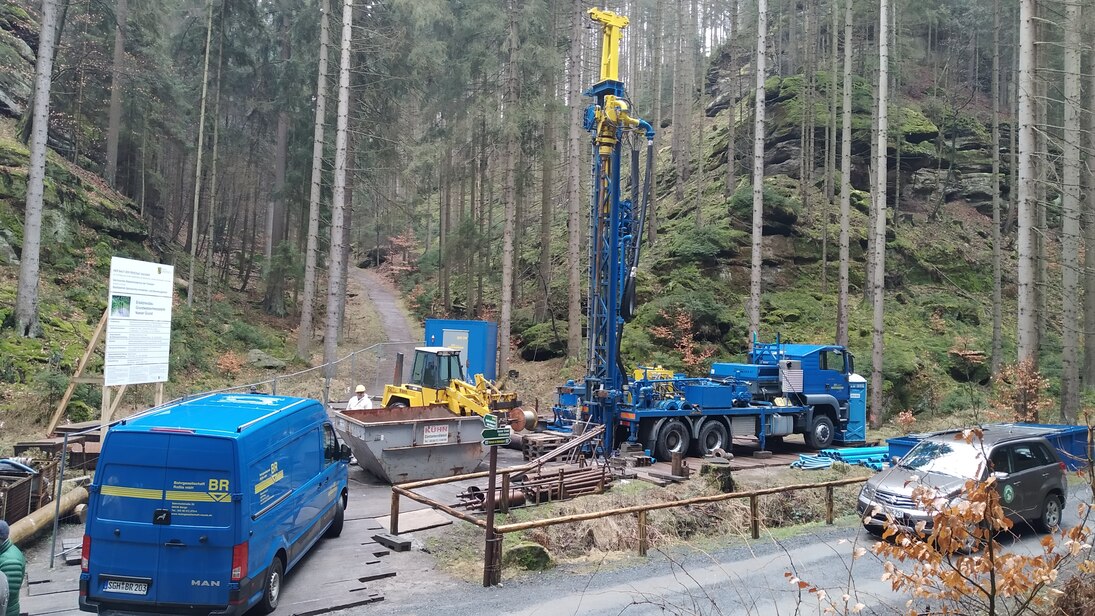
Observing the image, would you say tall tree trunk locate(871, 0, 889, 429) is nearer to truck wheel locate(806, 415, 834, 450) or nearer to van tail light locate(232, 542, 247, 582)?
truck wheel locate(806, 415, 834, 450)

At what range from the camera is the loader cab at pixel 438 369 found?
52.7ft

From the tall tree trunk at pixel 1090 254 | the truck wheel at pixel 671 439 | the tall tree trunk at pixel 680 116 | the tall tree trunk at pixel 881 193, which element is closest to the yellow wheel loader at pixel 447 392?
the truck wheel at pixel 671 439

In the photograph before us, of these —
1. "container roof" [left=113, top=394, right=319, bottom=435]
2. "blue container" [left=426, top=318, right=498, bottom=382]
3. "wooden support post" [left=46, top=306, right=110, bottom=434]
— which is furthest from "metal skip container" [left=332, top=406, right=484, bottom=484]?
"blue container" [left=426, top=318, right=498, bottom=382]

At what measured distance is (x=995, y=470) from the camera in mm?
9531

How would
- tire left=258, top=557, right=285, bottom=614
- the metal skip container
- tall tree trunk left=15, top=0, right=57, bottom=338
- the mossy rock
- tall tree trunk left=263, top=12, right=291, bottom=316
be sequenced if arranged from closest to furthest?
tire left=258, top=557, right=285, bottom=614
the mossy rock
the metal skip container
tall tree trunk left=15, top=0, right=57, bottom=338
tall tree trunk left=263, top=12, right=291, bottom=316

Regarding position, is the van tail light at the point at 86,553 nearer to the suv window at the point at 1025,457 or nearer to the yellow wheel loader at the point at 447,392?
the yellow wheel loader at the point at 447,392

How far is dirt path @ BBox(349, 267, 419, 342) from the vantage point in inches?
1299

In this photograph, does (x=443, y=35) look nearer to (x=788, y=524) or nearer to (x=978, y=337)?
(x=788, y=524)

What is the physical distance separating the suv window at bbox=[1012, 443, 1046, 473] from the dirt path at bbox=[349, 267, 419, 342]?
25.5 m

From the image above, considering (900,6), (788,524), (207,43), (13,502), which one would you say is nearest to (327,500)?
(13,502)

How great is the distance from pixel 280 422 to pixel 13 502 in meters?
4.26

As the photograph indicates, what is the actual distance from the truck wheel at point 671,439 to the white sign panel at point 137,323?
981cm

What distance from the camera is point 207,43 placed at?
26.4 meters

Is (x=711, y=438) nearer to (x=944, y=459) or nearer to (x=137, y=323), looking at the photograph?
(x=944, y=459)
